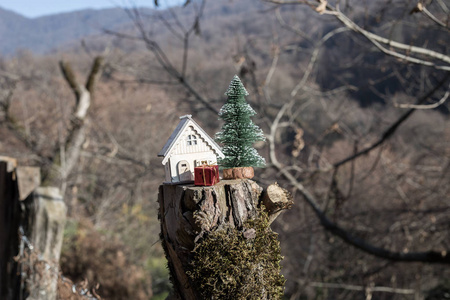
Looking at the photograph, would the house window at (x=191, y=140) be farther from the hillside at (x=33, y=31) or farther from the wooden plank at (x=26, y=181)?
the hillside at (x=33, y=31)

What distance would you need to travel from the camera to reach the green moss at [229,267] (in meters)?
1.73

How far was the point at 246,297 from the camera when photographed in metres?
1.75

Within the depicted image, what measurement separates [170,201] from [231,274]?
0.48 metres

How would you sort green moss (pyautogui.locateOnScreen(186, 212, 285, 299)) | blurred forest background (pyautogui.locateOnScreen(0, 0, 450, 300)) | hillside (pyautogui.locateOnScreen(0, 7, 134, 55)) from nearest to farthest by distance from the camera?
1. green moss (pyautogui.locateOnScreen(186, 212, 285, 299))
2. blurred forest background (pyautogui.locateOnScreen(0, 0, 450, 300))
3. hillside (pyautogui.locateOnScreen(0, 7, 134, 55))

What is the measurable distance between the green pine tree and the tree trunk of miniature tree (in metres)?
0.18

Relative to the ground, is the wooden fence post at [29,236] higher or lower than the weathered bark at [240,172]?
lower

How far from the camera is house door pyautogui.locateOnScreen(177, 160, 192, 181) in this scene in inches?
79.7

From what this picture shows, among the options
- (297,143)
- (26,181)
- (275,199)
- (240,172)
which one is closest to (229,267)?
(275,199)

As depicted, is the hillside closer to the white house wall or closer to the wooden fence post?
the wooden fence post

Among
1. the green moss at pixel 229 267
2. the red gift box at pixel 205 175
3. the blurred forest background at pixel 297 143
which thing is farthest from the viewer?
the blurred forest background at pixel 297 143

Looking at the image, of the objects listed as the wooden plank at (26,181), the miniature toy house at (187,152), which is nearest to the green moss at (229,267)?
the miniature toy house at (187,152)

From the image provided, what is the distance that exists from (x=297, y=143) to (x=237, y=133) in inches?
119

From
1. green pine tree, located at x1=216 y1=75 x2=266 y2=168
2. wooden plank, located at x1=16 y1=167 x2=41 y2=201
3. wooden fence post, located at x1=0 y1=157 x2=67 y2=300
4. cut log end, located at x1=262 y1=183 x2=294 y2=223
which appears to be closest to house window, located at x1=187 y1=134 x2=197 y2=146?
green pine tree, located at x1=216 y1=75 x2=266 y2=168

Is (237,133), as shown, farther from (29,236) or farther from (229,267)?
(29,236)
